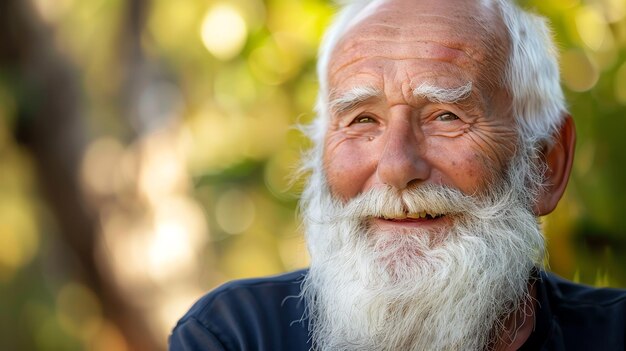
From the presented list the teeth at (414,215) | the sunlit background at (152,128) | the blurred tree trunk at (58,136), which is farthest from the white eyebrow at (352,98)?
the blurred tree trunk at (58,136)

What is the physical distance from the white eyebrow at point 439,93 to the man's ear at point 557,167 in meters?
0.45

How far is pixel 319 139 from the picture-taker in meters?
3.19

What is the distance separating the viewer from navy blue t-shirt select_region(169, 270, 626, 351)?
2.85 metres

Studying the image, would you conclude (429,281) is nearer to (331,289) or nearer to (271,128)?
(331,289)

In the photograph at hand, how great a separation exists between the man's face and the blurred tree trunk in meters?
2.08

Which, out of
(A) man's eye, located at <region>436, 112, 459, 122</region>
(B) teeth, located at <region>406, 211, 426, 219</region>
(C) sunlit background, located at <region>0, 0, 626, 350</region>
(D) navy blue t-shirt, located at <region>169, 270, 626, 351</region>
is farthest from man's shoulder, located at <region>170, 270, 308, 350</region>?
(C) sunlit background, located at <region>0, 0, 626, 350</region>

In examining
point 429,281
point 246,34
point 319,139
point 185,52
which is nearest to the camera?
point 429,281

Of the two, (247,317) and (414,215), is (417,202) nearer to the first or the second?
(414,215)

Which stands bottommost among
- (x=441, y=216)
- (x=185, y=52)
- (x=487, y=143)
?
(x=441, y=216)

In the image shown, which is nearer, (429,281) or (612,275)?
(429,281)

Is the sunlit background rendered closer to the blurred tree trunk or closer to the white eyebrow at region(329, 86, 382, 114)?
the blurred tree trunk

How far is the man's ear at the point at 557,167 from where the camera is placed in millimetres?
3072

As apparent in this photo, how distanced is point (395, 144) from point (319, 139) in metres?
0.53

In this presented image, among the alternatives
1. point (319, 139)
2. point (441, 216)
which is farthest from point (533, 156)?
point (319, 139)
